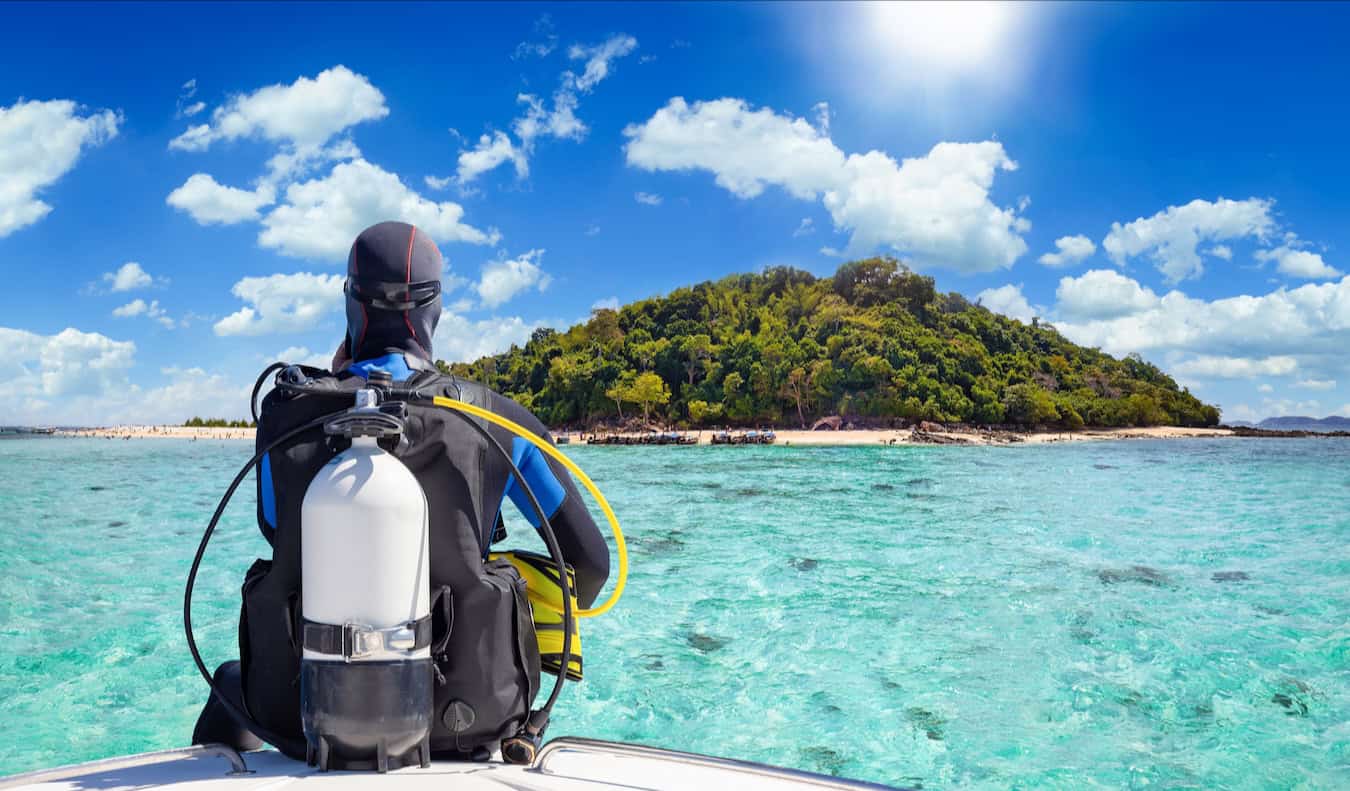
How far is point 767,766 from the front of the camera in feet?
5.09

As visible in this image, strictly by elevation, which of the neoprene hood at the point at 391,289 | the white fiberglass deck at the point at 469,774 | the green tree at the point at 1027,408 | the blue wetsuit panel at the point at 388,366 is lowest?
the white fiberglass deck at the point at 469,774

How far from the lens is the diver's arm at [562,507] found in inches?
63.4

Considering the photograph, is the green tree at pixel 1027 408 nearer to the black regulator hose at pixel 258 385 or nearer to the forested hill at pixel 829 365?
the forested hill at pixel 829 365

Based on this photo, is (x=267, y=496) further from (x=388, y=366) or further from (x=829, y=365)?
(x=829, y=365)

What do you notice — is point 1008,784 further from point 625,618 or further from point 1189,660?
point 625,618

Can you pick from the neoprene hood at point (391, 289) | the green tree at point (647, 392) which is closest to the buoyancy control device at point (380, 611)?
the neoprene hood at point (391, 289)

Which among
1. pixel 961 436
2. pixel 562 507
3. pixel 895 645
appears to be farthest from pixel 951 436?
pixel 562 507

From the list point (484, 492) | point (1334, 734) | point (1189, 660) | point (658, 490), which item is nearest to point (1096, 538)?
point (1189, 660)

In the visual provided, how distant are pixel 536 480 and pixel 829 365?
163 feet

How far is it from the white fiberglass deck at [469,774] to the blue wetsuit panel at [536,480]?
0.47 meters

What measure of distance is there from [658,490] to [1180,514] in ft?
30.8

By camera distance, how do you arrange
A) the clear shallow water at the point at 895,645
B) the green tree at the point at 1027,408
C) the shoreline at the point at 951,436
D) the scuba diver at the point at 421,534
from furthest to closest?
1. the green tree at the point at 1027,408
2. the shoreline at the point at 951,436
3. the clear shallow water at the point at 895,645
4. the scuba diver at the point at 421,534

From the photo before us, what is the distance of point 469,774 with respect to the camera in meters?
1.33

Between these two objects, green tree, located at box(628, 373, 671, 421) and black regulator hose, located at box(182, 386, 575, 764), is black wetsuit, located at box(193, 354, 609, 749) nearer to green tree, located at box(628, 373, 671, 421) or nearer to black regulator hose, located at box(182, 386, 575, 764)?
black regulator hose, located at box(182, 386, 575, 764)
